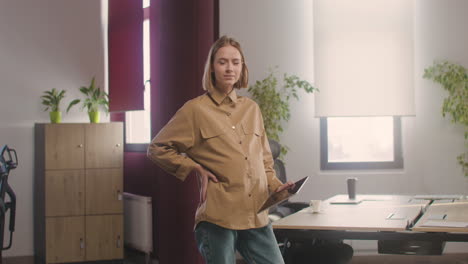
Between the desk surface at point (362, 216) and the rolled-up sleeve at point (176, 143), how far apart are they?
1155 mm

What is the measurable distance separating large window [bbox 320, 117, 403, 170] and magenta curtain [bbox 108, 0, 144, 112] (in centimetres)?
185

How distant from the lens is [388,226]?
3.15 metres

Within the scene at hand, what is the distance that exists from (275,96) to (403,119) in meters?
1.27

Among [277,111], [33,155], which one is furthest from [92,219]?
[277,111]

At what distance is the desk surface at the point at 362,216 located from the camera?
10.5 ft

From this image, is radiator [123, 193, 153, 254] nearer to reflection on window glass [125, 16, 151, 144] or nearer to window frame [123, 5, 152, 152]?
window frame [123, 5, 152, 152]

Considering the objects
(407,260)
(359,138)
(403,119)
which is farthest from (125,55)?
(407,260)

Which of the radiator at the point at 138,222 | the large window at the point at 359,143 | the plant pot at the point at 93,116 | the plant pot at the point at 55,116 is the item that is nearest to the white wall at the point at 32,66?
the plant pot at the point at 55,116

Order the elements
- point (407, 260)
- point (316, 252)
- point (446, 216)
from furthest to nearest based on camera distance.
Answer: point (407, 260)
point (316, 252)
point (446, 216)

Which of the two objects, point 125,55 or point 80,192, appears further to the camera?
point 125,55

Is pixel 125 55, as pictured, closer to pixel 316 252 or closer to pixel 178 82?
pixel 178 82

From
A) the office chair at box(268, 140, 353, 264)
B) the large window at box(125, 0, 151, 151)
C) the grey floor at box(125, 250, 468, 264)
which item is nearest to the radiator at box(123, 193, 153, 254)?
the grey floor at box(125, 250, 468, 264)

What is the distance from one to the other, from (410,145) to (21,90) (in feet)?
12.6

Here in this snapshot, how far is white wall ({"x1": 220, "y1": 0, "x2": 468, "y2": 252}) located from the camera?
603 centimetres
